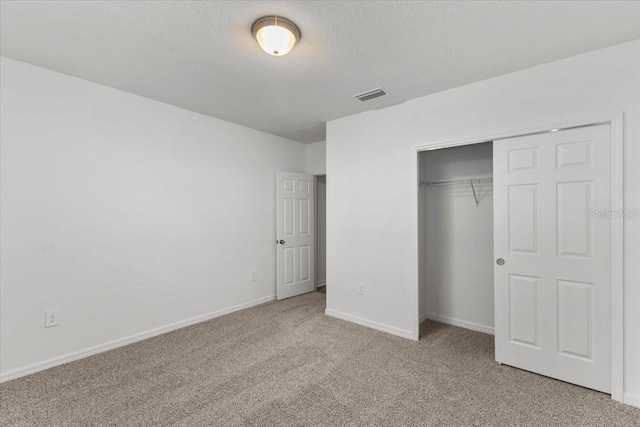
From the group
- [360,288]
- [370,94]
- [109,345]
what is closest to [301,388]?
[360,288]

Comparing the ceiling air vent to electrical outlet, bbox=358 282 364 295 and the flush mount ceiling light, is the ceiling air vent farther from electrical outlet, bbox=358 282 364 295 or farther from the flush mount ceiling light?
electrical outlet, bbox=358 282 364 295

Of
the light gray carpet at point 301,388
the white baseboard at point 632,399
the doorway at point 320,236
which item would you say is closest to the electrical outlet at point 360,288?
the light gray carpet at point 301,388

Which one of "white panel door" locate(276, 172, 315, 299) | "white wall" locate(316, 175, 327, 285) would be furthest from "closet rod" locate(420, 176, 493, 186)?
"white wall" locate(316, 175, 327, 285)

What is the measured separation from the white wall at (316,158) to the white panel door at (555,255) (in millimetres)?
2799

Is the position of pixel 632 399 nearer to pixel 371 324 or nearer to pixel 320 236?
pixel 371 324

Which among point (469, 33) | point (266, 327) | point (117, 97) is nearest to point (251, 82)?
point (117, 97)

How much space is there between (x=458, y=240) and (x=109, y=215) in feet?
12.5

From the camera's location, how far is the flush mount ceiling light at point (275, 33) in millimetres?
1824

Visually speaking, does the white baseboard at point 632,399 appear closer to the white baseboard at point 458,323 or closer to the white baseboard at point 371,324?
the white baseboard at point 458,323

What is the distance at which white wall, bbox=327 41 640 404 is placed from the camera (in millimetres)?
2055

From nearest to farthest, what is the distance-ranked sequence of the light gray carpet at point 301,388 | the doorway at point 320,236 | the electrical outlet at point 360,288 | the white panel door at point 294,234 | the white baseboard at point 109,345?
the light gray carpet at point 301,388
the white baseboard at point 109,345
the electrical outlet at point 360,288
the white panel door at point 294,234
the doorway at point 320,236

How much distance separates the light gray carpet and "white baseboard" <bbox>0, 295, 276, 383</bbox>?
8 cm

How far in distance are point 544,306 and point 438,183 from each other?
5.59ft

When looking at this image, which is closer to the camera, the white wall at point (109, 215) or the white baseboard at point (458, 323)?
the white wall at point (109, 215)
